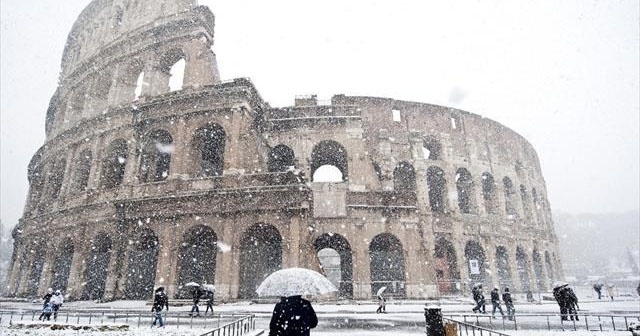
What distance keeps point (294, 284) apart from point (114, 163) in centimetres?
2129

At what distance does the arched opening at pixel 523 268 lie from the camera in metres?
28.2

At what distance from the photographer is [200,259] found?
65.1 ft

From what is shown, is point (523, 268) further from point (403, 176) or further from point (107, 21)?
point (107, 21)

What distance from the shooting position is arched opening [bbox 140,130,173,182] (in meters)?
20.9

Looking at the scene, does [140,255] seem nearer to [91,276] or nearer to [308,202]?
[91,276]

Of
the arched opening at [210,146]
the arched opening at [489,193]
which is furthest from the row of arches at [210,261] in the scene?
the arched opening at [210,146]

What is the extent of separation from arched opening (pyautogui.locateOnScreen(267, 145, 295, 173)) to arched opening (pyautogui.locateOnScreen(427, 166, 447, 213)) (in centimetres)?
1076

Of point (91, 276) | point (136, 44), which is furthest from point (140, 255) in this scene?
point (136, 44)

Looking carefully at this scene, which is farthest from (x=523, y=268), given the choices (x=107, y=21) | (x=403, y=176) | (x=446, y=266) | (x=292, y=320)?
(x=107, y=21)

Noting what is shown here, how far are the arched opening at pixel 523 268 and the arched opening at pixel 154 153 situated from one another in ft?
86.4

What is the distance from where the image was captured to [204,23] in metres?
22.7

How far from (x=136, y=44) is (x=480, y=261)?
1115 inches

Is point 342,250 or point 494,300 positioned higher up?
point 342,250

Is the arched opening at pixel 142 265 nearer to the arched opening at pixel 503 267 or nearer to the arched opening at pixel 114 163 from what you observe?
the arched opening at pixel 114 163
